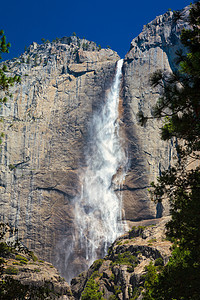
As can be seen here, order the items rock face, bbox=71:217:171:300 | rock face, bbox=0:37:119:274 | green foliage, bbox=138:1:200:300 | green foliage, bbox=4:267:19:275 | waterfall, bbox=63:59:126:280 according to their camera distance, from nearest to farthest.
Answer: green foliage, bbox=138:1:200:300, rock face, bbox=71:217:171:300, green foliage, bbox=4:267:19:275, waterfall, bbox=63:59:126:280, rock face, bbox=0:37:119:274

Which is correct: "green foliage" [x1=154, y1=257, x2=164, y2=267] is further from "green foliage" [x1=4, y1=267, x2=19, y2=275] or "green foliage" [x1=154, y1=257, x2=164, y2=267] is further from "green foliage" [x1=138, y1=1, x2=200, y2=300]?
→ "green foliage" [x1=138, y1=1, x2=200, y2=300]

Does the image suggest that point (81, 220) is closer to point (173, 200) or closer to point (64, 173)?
point (64, 173)

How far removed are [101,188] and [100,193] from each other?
1.20 metres

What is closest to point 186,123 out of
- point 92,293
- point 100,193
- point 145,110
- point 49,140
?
point 92,293

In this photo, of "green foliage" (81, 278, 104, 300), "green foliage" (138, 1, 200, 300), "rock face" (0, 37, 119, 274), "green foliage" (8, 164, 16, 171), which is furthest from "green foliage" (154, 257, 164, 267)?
"green foliage" (8, 164, 16, 171)

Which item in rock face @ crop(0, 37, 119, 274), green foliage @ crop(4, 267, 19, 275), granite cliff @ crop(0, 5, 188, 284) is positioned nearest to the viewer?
green foliage @ crop(4, 267, 19, 275)

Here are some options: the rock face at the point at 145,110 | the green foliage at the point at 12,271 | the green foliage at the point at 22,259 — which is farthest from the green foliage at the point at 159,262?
the rock face at the point at 145,110

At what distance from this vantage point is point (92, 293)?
49.3 m

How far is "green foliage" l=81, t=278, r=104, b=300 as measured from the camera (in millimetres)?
48562

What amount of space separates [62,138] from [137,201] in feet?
77.1

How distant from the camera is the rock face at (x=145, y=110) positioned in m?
78.2

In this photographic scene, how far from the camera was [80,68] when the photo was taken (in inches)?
3625

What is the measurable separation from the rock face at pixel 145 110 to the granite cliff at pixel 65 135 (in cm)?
22

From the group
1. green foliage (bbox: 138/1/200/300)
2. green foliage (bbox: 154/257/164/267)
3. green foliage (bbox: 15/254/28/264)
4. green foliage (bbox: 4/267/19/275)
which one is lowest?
green foliage (bbox: 4/267/19/275)
